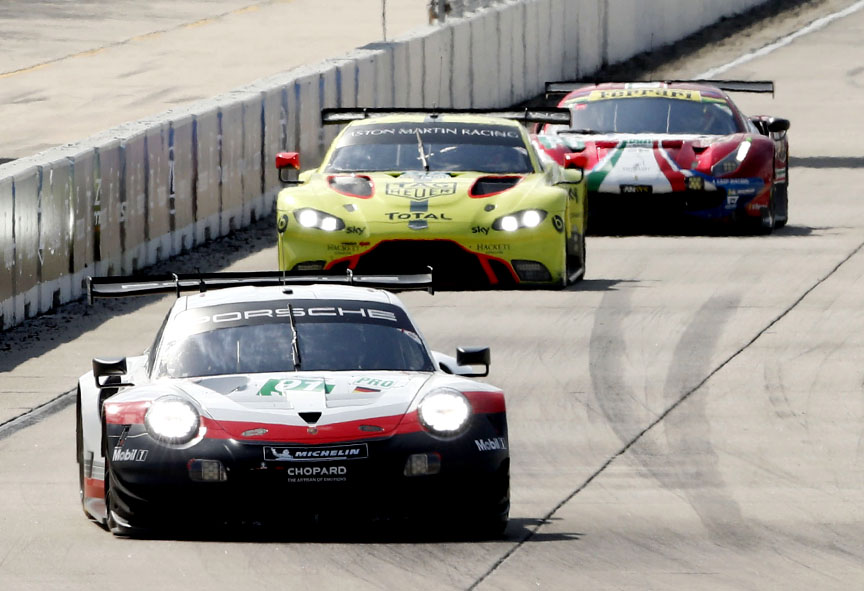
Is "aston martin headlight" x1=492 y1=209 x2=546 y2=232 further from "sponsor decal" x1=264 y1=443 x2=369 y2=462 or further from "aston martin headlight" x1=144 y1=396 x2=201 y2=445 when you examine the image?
"sponsor decal" x1=264 y1=443 x2=369 y2=462

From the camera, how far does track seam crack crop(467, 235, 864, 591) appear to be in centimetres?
883

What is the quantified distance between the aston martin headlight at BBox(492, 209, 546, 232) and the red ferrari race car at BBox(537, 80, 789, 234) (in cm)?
290

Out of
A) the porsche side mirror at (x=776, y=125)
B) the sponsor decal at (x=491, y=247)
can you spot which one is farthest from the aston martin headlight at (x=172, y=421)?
the porsche side mirror at (x=776, y=125)

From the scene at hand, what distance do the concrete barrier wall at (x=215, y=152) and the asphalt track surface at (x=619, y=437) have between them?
44cm

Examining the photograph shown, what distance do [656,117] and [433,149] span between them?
398cm

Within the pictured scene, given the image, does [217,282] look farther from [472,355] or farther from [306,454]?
[306,454]

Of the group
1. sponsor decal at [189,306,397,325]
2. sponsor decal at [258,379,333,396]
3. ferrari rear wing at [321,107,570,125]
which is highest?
ferrari rear wing at [321,107,570,125]

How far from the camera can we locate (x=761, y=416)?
12.4 metres

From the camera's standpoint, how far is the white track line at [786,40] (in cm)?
3828

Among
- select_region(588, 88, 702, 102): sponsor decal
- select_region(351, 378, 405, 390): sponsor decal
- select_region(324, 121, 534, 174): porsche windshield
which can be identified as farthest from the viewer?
select_region(588, 88, 702, 102): sponsor decal

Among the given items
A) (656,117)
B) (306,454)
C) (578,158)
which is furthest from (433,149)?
(306,454)

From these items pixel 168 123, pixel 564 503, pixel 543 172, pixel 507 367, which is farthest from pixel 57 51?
pixel 564 503

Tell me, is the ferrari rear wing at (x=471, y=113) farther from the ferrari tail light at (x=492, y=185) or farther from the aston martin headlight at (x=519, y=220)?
the aston martin headlight at (x=519, y=220)

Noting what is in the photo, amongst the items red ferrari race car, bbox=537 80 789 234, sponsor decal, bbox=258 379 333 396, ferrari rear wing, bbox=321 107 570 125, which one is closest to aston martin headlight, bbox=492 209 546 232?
ferrari rear wing, bbox=321 107 570 125
